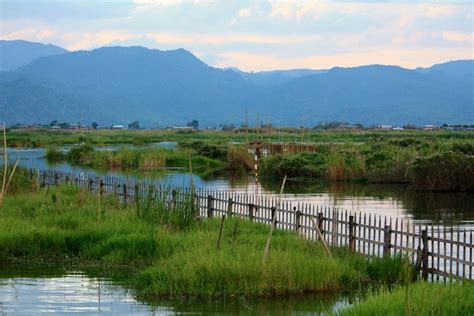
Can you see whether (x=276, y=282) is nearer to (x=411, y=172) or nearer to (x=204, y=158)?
(x=411, y=172)

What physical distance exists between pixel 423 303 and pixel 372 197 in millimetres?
23624

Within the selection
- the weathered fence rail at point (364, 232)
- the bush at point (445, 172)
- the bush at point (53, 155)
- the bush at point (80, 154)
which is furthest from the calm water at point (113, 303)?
the bush at point (53, 155)

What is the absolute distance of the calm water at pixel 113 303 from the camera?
13375 mm

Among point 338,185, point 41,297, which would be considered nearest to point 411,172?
point 338,185

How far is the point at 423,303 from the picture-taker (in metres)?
11.2

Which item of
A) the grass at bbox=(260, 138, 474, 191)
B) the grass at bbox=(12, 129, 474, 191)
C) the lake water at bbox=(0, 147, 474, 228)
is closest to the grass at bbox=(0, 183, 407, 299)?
the lake water at bbox=(0, 147, 474, 228)

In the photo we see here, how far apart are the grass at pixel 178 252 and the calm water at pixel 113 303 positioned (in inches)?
13.6

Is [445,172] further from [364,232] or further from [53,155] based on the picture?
[53,155]

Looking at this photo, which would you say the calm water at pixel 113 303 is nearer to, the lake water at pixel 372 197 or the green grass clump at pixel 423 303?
the green grass clump at pixel 423 303

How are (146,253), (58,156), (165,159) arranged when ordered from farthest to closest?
1. (58,156)
2. (165,159)
3. (146,253)

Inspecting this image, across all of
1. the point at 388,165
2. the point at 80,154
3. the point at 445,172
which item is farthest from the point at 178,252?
the point at 80,154

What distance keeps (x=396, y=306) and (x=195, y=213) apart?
9422 mm

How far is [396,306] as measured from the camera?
11.1 meters

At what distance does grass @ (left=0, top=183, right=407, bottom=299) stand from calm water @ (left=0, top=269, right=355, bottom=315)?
0.35 m
